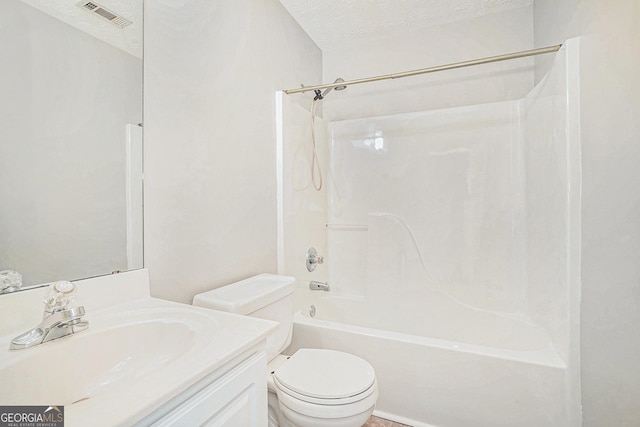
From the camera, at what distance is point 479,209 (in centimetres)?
209

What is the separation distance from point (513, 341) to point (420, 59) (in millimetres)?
2081

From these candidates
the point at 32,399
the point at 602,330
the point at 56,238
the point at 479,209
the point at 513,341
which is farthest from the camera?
the point at 479,209

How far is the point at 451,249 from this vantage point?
2156 millimetres

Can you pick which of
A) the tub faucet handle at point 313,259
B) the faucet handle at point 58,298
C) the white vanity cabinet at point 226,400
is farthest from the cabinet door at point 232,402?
the tub faucet handle at point 313,259

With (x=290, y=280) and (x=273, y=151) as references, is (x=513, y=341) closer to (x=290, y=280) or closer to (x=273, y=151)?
(x=290, y=280)

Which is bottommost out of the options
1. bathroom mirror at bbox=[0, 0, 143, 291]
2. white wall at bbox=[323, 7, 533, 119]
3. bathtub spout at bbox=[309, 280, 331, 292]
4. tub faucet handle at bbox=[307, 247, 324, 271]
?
bathtub spout at bbox=[309, 280, 331, 292]

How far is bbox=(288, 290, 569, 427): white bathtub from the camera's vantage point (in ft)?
4.21

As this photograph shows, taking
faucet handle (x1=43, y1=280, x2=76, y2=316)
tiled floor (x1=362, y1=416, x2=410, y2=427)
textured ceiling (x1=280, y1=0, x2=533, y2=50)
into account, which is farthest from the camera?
textured ceiling (x1=280, y1=0, x2=533, y2=50)

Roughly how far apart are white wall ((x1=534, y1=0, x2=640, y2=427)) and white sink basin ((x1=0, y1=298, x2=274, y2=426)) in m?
1.38

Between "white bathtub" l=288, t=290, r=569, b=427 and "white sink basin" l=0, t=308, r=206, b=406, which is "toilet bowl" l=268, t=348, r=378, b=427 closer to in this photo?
"white bathtub" l=288, t=290, r=569, b=427

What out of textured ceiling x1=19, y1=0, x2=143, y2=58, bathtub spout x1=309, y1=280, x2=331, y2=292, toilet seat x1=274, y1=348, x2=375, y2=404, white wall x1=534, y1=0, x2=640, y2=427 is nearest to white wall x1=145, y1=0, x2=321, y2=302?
textured ceiling x1=19, y1=0, x2=143, y2=58

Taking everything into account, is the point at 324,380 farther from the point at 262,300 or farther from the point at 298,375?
the point at 262,300

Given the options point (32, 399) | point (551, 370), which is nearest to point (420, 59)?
point (551, 370)

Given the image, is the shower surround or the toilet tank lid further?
the shower surround
